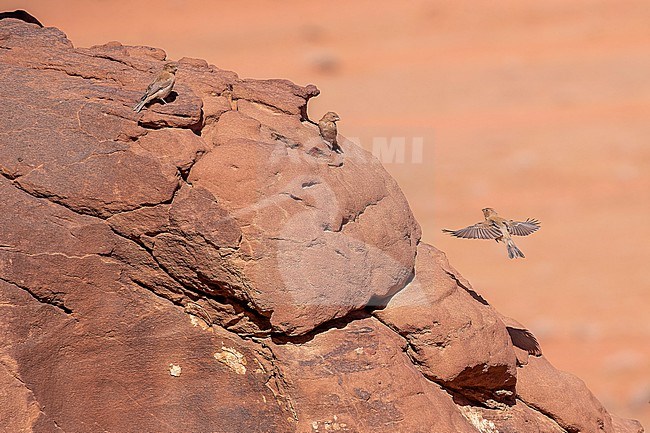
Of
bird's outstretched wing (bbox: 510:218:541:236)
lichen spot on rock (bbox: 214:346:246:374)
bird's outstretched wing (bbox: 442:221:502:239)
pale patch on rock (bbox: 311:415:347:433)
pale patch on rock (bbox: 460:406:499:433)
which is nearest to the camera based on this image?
pale patch on rock (bbox: 311:415:347:433)

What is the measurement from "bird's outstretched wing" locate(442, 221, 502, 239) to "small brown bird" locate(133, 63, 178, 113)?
8.86ft

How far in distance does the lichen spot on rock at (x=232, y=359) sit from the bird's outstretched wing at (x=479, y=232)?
239 cm

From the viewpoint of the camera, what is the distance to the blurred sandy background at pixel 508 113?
45.0 ft

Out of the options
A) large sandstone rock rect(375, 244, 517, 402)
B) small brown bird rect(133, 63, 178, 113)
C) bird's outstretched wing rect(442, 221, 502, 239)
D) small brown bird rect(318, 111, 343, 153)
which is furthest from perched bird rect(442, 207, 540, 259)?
small brown bird rect(133, 63, 178, 113)

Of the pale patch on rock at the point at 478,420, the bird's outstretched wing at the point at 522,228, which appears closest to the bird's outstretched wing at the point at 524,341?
the bird's outstretched wing at the point at 522,228

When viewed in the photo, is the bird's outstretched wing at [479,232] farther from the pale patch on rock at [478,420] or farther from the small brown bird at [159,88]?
the small brown bird at [159,88]

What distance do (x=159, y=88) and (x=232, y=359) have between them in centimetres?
189

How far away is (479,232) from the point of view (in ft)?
24.7

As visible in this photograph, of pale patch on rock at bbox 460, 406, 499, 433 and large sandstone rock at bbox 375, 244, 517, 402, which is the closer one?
large sandstone rock at bbox 375, 244, 517, 402

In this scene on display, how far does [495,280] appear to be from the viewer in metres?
14.7

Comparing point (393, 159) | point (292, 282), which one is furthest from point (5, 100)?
point (393, 159)

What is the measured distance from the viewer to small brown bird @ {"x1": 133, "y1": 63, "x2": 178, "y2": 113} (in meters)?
5.96

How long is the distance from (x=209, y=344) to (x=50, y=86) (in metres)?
2.13

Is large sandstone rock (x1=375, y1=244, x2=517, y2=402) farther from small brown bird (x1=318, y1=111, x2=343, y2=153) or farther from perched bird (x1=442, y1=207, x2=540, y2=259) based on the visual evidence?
small brown bird (x1=318, y1=111, x2=343, y2=153)
